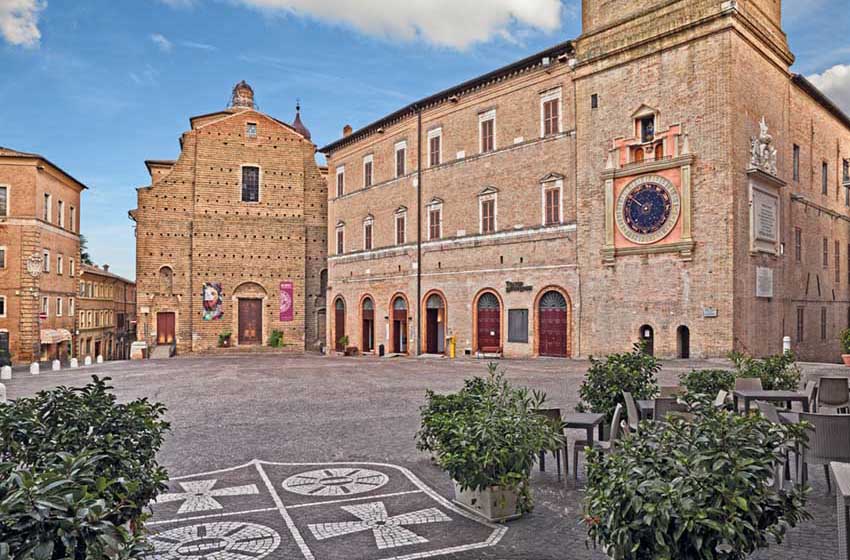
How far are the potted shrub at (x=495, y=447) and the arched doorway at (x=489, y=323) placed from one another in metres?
21.2

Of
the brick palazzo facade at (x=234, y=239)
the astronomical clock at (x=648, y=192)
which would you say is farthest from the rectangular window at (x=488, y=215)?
the brick palazzo facade at (x=234, y=239)

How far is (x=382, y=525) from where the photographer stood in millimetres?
6070

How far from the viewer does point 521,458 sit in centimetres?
586

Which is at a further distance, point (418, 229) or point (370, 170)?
point (370, 170)

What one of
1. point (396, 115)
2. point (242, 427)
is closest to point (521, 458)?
point (242, 427)

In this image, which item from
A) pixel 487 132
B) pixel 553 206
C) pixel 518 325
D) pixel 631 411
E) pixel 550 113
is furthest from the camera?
pixel 487 132

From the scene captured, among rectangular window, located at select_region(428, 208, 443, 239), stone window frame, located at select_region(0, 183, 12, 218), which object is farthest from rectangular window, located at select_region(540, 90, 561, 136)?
stone window frame, located at select_region(0, 183, 12, 218)

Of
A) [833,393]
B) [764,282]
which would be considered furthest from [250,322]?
[833,393]

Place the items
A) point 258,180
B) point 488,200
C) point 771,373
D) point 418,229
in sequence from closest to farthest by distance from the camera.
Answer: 1. point 771,373
2. point 488,200
3. point 418,229
4. point 258,180

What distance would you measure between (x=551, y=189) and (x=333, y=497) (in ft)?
68.0

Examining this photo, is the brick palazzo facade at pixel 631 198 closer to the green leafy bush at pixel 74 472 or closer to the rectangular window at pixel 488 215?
the rectangular window at pixel 488 215

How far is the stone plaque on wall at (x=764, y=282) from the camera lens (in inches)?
838

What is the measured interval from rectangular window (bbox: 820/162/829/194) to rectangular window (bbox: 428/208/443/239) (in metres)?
16.9

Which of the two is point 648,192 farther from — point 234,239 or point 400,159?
point 234,239
